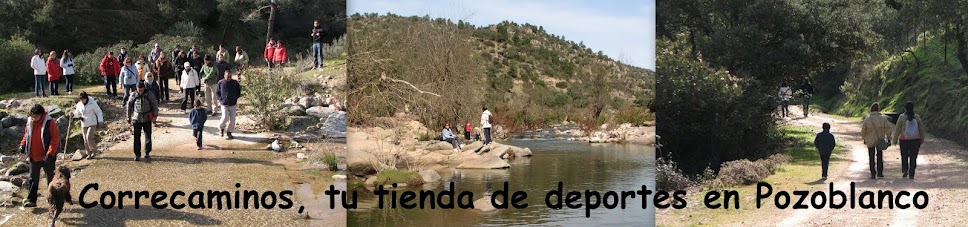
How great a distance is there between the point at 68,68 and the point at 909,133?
11861mm

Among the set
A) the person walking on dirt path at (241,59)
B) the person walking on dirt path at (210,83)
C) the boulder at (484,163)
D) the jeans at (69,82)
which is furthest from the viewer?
the boulder at (484,163)

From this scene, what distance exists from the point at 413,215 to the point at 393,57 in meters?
3.95

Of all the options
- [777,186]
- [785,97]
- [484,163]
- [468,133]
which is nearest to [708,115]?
[785,97]

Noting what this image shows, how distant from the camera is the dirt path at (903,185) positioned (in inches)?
493

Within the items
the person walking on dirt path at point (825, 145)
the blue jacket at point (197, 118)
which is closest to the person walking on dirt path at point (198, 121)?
the blue jacket at point (197, 118)

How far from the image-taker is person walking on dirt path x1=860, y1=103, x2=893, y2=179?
12.7 metres

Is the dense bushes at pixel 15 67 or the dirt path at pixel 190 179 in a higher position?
the dense bushes at pixel 15 67

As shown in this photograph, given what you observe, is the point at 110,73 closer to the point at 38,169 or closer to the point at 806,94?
the point at 38,169

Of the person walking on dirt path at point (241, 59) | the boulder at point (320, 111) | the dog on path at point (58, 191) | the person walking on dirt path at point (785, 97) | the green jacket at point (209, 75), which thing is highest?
the person walking on dirt path at point (241, 59)

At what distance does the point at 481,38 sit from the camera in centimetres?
2036

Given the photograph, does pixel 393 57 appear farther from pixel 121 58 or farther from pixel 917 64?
pixel 917 64

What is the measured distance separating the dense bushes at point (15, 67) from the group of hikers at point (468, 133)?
24.5 ft

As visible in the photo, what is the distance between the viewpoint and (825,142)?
13.1m

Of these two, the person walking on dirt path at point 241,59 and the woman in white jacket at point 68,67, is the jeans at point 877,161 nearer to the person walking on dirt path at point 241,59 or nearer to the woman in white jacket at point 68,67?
the person walking on dirt path at point 241,59
